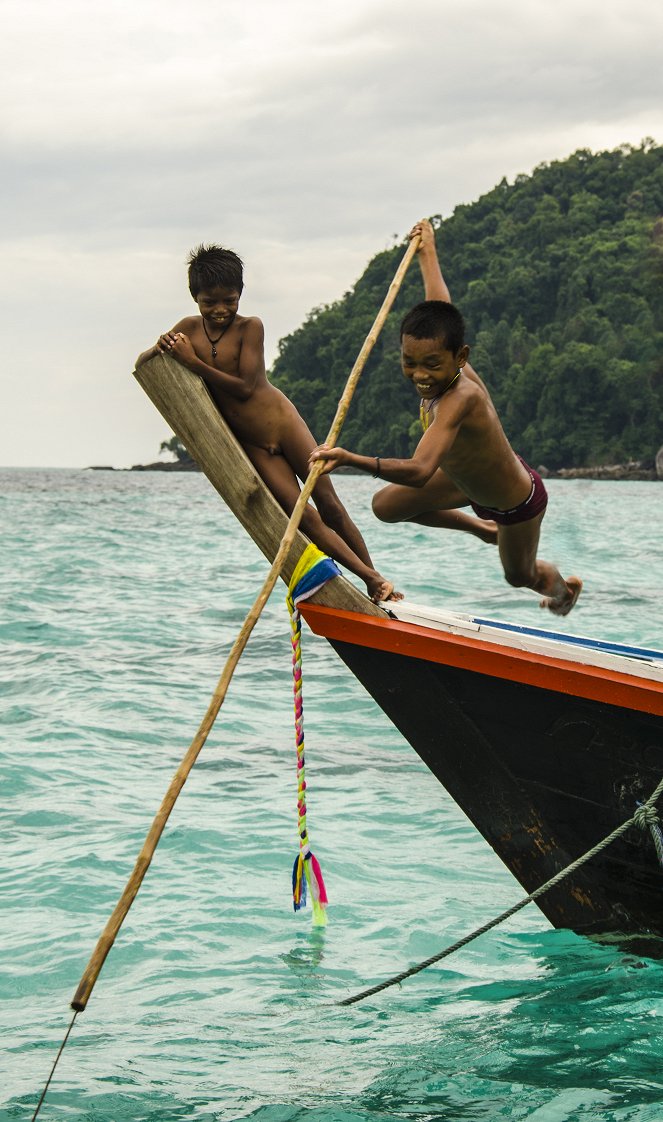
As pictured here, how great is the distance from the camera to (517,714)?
13.6ft

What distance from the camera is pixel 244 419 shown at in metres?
4.05

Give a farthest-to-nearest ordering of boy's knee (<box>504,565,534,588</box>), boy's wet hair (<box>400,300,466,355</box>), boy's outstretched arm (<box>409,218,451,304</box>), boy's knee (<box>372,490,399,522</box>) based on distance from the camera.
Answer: boy's knee (<box>504,565,534,588</box>), boy's knee (<box>372,490,399,522</box>), boy's outstretched arm (<box>409,218,451,304</box>), boy's wet hair (<box>400,300,466,355</box>)

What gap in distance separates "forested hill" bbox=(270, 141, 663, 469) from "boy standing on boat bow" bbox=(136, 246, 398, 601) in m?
67.5

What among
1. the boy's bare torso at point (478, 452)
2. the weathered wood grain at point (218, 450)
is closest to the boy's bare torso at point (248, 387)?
the weathered wood grain at point (218, 450)

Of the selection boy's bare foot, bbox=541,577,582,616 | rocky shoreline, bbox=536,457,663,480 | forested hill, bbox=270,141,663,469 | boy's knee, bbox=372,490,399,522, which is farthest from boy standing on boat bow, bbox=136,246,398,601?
rocky shoreline, bbox=536,457,663,480

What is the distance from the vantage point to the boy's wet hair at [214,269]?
3818mm

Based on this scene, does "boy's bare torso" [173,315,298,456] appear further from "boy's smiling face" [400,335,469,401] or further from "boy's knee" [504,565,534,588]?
"boy's knee" [504,565,534,588]

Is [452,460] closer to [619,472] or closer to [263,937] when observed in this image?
[263,937]

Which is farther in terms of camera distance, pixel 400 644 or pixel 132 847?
pixel 132 847

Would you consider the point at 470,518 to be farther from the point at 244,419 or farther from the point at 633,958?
the point at 633,958

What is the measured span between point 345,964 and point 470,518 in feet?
6.22

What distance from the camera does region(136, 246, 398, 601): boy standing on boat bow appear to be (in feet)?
12.6

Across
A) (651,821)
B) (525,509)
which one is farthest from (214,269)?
(651,821)

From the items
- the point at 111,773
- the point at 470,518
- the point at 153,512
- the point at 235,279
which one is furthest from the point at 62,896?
the point at 153,512
